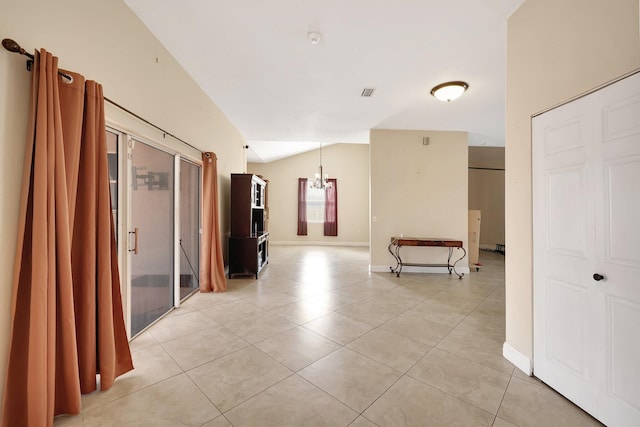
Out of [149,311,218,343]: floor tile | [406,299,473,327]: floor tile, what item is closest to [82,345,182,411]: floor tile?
[149,311,218,343]: floor tile

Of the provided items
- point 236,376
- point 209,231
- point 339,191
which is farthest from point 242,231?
point 339,191

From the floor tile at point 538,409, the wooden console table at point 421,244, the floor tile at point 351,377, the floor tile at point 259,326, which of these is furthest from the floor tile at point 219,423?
the wooden console table at point 421,244

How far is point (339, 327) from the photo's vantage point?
273 centimetres

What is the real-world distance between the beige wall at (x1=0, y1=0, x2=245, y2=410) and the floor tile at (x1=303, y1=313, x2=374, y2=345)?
7.28 ft

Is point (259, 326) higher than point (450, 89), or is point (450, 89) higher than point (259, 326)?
point (450, 89)

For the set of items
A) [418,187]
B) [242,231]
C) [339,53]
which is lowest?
[242,231]

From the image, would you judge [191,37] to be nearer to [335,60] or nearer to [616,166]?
[335,60]

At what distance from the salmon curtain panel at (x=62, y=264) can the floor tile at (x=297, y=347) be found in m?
1.16

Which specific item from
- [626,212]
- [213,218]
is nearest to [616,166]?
[626,212]

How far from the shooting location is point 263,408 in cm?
157

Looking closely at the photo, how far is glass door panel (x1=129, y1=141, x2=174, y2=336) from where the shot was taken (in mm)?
2520

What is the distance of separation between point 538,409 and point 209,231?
13.1ft

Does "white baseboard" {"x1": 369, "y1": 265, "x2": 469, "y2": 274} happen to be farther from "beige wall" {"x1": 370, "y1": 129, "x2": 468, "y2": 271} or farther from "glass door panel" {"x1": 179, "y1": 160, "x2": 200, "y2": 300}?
"glass door panel" {"x1": 179, "y1": 160, "x2": 200, "y2": 300}

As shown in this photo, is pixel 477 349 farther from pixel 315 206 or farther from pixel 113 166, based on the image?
pixel 315 206
